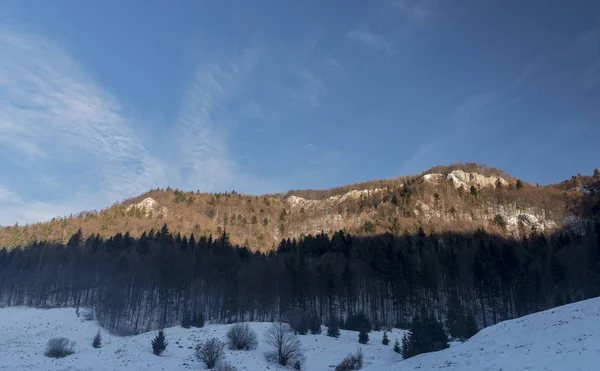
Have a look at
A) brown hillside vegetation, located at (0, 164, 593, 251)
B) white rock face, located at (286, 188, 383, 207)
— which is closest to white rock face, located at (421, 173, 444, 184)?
brown hillside vegetation, located at (0, 164, 593, 251)

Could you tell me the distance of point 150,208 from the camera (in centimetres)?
17938

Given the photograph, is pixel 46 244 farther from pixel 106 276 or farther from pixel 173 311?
pixel 173 311

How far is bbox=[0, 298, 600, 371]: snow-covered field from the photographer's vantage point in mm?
25141

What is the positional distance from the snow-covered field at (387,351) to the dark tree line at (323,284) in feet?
52.5

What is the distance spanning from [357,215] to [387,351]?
117837mm

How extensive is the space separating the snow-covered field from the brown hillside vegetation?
82.1 metres

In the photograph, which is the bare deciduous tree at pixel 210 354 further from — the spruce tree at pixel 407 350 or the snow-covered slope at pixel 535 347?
the spruce tree at pixel 407 350

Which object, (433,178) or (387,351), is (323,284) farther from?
(433,178)

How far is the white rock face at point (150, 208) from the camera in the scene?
568 feet

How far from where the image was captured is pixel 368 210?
552 feet

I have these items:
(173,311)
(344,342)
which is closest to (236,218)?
(173,311)

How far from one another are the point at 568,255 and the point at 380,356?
55.1 m

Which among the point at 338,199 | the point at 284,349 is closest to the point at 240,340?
the point at 284,349

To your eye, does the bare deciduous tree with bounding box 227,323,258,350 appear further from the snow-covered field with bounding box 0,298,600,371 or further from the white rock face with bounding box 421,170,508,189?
the white rock face with bounding box 421,170,508,189
